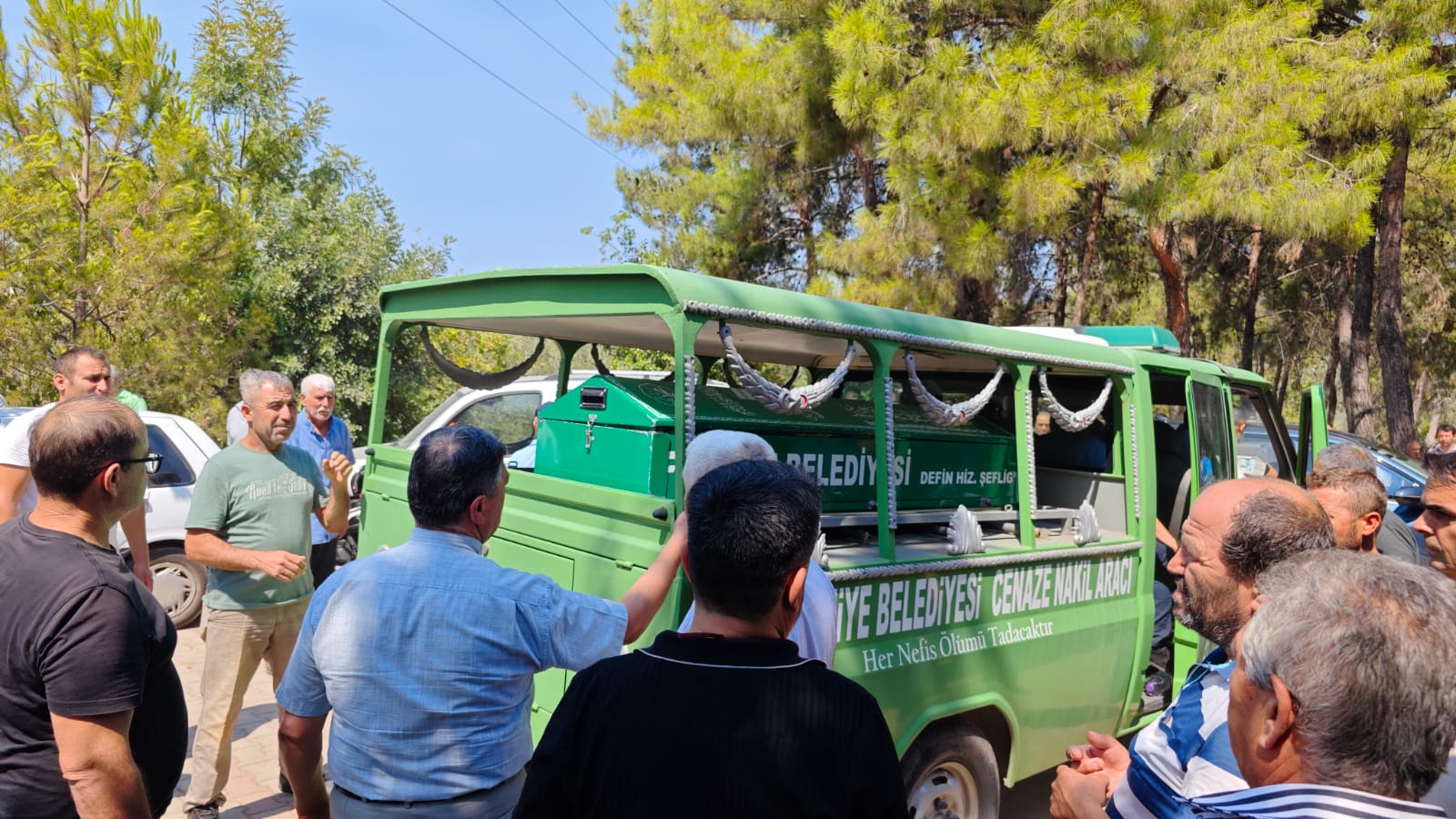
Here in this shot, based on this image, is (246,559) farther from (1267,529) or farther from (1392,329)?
(1392,329)

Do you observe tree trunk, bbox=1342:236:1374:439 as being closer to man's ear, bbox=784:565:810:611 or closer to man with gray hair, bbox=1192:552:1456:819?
man with gray hair, bbox=1192:552:1456:819

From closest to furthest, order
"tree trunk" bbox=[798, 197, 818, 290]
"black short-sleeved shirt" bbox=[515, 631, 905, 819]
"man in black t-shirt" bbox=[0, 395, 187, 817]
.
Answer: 1. "black short-sleeved shirt" bbox=[515, 631, 905, 819]
2. "man in black t-shirt" bbox=[0, 395, 187, 817]
3. "tree trunk" bbox=[798, 197, 818, 290]

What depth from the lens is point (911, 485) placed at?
3920 mm

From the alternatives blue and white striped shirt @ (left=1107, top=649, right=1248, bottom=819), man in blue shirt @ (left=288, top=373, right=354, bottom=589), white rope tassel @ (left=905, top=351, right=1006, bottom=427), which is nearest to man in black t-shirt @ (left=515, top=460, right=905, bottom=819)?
blue and white striped shirt @ (left=1107, top=649, right=1248, bottom=819)

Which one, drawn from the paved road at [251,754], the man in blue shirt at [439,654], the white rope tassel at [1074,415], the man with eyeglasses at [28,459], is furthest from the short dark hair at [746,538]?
the paved road at [251,754]

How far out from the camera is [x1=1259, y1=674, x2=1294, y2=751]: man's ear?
1.30 metres

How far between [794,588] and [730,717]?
0.27m

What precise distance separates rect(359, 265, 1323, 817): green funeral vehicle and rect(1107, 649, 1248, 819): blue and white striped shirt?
113 centimetres

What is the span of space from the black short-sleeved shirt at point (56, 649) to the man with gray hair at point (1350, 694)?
6.71 ft

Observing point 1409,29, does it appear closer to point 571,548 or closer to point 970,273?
point 970,273

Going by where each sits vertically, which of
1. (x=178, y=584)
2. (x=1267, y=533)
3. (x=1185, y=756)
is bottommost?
(x=178, y=584)

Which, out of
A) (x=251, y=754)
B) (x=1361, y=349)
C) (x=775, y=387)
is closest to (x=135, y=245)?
(x=251, y=754)

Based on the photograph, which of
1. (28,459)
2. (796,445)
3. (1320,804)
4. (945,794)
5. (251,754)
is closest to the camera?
(1320,804)

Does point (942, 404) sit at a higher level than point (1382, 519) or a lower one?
higher
